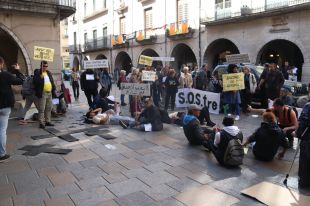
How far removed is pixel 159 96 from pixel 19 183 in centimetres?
901

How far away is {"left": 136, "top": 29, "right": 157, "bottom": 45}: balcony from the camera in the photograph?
1062 inches

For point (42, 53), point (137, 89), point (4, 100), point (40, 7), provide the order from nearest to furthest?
point (4, 100)
point (137, 89)
point (42, 53)
point (40, 7)

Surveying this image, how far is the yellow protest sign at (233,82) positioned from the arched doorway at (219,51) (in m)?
13.4

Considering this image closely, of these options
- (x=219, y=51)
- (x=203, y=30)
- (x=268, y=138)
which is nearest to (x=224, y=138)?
(x=268, y=138)

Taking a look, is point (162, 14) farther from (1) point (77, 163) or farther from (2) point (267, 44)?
(1) point (77, 163)

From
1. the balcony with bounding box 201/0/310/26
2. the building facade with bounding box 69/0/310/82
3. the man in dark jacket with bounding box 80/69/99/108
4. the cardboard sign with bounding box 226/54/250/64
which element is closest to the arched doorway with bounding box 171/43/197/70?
the building facade with bounding box 69/0/310/82

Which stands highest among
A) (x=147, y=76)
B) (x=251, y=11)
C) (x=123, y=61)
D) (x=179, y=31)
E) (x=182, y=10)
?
(x=182, y=10)

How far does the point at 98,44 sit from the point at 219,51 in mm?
16395

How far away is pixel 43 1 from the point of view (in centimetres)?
1159

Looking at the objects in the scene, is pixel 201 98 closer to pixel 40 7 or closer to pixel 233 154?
pixel 233 154

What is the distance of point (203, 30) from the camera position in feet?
74.6

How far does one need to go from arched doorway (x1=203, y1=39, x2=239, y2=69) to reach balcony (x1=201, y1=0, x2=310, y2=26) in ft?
5.98

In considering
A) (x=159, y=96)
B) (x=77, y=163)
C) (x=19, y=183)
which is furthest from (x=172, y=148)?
(x=159, y=96)

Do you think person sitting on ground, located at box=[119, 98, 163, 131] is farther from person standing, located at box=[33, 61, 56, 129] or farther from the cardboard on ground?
the cardboard on ground
